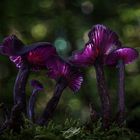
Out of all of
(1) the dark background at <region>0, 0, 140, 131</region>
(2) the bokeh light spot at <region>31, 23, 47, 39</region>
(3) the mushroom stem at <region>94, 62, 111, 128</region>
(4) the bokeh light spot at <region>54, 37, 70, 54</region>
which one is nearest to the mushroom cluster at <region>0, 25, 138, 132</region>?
(3) the mushroom stem at <region>94, 62, 111, 128</region>

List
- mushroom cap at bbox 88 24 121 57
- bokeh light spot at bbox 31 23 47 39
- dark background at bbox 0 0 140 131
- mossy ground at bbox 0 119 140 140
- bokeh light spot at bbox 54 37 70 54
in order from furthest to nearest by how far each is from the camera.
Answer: bokeh light spot at bbox 54 37 70 54 → bokeh light spot at bbox 31 23 47 39 → dark background at bbox 0 0 140 131 → mushroom cap at bbox 88 24 121 57 → mossy ground at bbox 0 119 140 140

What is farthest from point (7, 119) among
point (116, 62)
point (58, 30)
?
point (58, 30)

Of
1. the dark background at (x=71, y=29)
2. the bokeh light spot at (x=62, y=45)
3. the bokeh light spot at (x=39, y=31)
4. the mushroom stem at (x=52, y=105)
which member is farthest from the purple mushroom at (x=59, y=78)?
the bokeh light spot at (x=62, y=45)

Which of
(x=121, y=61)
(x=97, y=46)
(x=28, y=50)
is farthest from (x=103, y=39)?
(x=28, y=50)

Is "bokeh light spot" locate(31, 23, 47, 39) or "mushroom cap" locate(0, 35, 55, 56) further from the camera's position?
"bokeh light spot" locate(31, 23, 47, 39)

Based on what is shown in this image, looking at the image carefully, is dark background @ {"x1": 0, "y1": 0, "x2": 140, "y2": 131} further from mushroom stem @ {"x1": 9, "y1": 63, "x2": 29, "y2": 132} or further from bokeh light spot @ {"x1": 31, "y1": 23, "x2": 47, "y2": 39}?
mushroom stem @ {"x1": 9, "y1": 63, "x2": 29, "y2": 132}

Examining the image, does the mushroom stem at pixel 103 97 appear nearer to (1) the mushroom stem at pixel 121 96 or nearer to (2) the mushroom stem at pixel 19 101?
(1) the mushroom stem at pixel 121 96

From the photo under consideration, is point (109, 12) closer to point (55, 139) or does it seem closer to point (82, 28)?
point (82, 28)

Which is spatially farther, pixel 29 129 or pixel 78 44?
pixel 78 44
